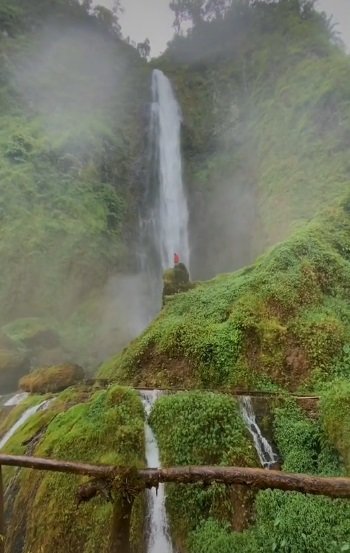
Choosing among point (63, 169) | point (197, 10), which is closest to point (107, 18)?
point (197, 10)

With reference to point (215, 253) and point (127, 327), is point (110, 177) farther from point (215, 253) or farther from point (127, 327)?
point (127, 327)

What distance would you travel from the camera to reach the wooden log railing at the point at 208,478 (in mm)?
3012

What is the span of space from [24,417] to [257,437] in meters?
6.28

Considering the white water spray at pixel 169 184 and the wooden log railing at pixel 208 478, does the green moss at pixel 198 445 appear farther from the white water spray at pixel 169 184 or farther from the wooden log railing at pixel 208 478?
the white water spray at pixel 169 184

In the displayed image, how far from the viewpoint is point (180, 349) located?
9336 millimetres

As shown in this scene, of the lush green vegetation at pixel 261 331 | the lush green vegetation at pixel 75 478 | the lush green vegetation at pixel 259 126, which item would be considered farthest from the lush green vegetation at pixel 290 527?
the lush green vegetation at pixel 259 126

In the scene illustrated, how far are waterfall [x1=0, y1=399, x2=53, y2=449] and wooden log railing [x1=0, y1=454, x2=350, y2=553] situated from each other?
6624mm

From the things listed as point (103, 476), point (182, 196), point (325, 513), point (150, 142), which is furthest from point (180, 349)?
point (150, 142)

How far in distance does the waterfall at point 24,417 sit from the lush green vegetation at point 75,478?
4.23 feet

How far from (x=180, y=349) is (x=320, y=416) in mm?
3558

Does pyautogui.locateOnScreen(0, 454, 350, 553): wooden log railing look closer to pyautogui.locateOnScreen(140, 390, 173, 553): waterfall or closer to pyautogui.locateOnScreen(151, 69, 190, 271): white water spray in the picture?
pyautogui.locateOnScreen(140, 390, 173, 553): waterfall

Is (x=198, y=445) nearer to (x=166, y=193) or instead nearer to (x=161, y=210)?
(x=161, y=210)

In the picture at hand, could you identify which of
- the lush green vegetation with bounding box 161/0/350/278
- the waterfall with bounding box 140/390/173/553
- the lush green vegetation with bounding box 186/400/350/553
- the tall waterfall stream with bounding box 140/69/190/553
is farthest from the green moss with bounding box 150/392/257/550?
the tall waterfall stream with bounding box 140/69/190/553

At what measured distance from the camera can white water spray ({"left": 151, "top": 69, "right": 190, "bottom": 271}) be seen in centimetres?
2577
